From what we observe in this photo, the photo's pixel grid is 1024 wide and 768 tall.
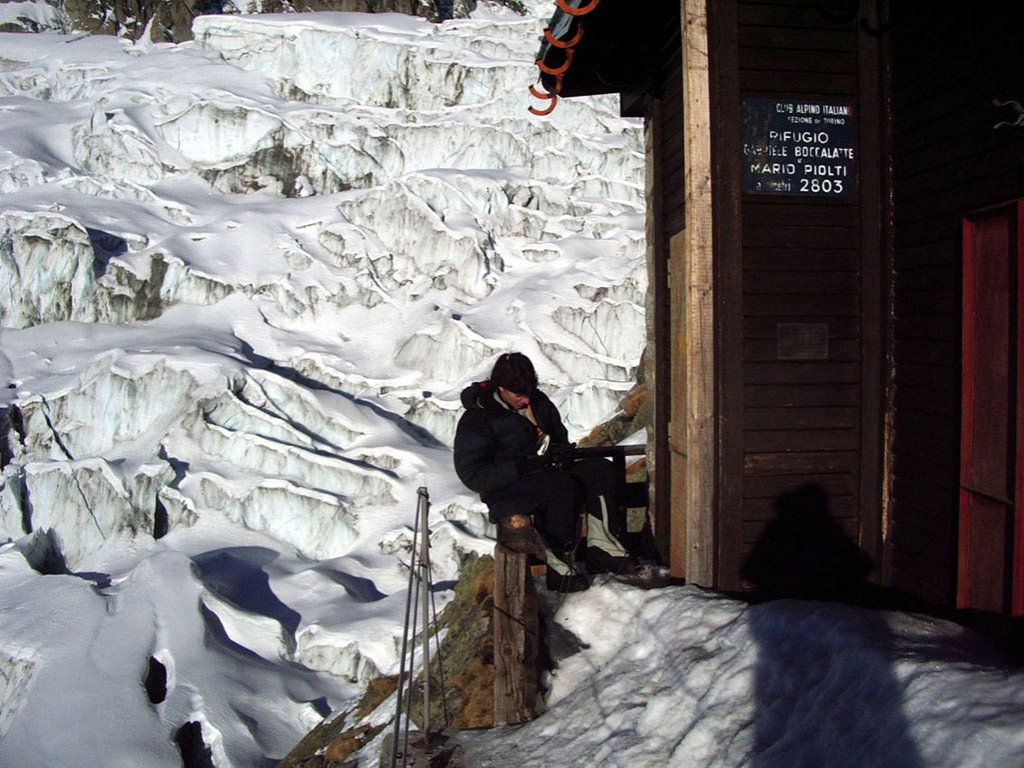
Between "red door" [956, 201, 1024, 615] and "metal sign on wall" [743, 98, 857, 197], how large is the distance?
30.6 inches

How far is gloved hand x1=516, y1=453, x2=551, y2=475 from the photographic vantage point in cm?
393

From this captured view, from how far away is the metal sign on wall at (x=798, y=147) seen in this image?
12.6 feet

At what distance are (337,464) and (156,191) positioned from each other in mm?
17000

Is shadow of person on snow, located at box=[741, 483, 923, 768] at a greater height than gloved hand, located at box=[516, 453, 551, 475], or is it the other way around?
gloved hand, located at box=[516, 453, 551, 475]

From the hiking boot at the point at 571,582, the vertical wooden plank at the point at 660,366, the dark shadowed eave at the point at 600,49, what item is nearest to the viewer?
the hiking boot at the point at 571,582

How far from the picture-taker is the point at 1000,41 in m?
3.06

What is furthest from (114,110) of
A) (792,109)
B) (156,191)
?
(792,109)

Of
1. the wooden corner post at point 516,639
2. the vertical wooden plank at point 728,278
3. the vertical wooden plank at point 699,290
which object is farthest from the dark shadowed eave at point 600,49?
the wooden corner post at point 516,639

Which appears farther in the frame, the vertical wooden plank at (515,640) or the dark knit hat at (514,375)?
the dark knit hat at (514,375)

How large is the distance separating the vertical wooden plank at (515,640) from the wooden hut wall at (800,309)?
1004mm

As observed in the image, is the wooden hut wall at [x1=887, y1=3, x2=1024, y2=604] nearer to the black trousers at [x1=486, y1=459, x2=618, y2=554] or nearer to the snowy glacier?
the black trousers at [x1=486, y1=459, x2=618, y2=554]

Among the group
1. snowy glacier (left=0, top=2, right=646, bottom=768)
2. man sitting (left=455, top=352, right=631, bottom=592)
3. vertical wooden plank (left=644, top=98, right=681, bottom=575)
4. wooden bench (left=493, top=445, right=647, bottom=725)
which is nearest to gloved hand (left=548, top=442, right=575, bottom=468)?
man sitting (left=455, top=352, right=631, bottom=592)

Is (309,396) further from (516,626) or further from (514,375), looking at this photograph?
(516,626)

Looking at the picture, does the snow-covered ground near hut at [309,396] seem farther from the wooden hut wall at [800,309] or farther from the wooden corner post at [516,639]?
the wooden hut wall at [800,309]
